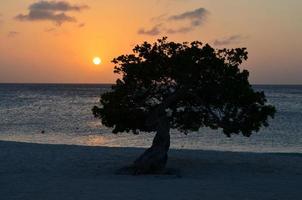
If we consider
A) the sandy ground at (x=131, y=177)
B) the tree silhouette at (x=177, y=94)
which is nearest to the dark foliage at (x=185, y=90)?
the tree silhouette at (x=177, y=94)

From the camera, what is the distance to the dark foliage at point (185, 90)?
19.0 metres

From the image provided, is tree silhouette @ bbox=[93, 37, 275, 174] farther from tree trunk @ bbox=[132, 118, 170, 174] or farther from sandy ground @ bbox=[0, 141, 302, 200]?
sandy ground @ bbox=[0, 141, 302, 200]

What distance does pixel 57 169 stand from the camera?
792 inches

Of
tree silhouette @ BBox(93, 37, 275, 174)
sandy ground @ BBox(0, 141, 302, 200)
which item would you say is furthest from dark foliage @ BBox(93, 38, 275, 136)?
sandy ground @ BBox(0, 141, 302, 200)

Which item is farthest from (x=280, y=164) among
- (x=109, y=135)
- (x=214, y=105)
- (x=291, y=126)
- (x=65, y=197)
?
(x=291, y=126)

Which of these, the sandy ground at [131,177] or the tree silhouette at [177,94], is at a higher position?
the tree silhouette at [177,94]

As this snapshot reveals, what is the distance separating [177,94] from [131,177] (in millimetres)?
3604

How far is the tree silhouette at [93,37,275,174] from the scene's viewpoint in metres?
19.0

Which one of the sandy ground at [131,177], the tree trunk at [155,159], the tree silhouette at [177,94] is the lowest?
the sandy ground at [131,177]

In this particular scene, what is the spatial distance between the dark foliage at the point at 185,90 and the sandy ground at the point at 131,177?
2.09 metres

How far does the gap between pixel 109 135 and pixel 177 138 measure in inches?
258

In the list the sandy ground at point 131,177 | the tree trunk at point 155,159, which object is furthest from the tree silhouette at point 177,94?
the sandy ground at point 131,177

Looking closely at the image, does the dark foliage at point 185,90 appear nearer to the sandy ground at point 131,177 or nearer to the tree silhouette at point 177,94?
the tree silhouette at point 177,94

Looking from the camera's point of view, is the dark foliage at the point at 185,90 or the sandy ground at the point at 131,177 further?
the dark foliage at the point at 185,90
